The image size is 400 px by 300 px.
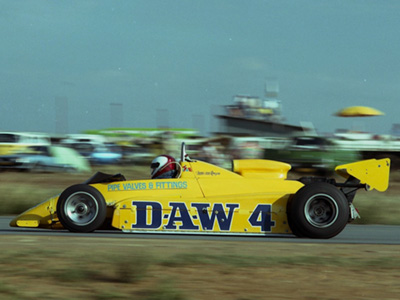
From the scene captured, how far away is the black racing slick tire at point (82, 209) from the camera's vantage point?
855 centimetres

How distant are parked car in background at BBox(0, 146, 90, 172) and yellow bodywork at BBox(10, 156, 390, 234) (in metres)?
15.7

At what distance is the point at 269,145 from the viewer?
86.0 ft

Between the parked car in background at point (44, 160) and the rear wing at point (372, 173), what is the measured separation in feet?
54.9

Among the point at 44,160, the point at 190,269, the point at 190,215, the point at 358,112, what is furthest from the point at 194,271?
the point at 358,112

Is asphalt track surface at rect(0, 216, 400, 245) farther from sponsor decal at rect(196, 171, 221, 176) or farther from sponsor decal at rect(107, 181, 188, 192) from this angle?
sponsor decal at rect(196, 171, 221, 176)

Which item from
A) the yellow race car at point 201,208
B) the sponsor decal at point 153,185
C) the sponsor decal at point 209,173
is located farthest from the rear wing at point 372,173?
the sponsor decal at point 153,185

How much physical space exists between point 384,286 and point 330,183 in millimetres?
3357

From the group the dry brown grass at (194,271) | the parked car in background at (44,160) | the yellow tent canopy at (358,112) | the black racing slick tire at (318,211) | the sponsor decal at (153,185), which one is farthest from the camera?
the yellow tent canopy at (358,112)

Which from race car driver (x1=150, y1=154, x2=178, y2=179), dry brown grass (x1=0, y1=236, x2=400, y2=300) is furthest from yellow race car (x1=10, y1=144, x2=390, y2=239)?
dry brown grass (x1=0, y1=236, x2=400, y2=300)

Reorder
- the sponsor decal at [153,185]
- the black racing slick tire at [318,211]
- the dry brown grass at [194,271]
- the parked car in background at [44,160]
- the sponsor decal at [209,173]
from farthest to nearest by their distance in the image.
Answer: the parked car in background at [44,160] < the sponsor decal at [209,173] < the sponsor decal at [153,185] < the black racing slick tire at [318,211] < the dry brown grass at [194,271]

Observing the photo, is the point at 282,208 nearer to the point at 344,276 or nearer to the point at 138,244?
the point at 138,244

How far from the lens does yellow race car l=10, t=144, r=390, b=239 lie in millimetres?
8531

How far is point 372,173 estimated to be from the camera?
29.2 ft

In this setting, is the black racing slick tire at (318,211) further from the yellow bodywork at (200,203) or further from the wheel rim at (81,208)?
the wheel rim at (81,208)
